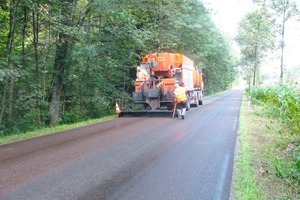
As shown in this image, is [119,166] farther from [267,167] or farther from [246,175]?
[267,167]

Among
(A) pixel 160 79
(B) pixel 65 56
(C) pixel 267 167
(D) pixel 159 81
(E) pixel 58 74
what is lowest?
(C) pixel 267 167

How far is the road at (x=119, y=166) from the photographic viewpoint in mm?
4793

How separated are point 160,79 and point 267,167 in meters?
11.0

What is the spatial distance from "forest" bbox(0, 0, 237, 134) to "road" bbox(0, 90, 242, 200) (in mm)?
3531

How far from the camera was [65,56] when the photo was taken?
1494cm

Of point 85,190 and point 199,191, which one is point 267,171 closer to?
point 199,191

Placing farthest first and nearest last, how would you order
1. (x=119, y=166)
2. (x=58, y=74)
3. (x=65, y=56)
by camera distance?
(x=58, y=74), (x=65, y=56), (x=119, y=166)

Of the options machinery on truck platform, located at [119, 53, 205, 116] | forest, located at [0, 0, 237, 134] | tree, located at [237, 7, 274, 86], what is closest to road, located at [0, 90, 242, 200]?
forest, located at [0, 0, 237, 134]

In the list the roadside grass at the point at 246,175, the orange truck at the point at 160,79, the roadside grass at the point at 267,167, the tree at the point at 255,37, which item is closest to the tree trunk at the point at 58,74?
the orange truck at the point at 160,79

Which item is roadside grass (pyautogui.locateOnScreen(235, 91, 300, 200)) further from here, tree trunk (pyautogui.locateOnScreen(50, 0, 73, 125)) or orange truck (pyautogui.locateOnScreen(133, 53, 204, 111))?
tree trunk (pyautogui.locateOnScreen(50, 0, 73, 125))

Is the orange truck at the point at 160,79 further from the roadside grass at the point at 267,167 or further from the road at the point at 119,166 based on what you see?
the roadside grass at the point at 267,167

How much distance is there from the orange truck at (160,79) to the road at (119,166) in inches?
248

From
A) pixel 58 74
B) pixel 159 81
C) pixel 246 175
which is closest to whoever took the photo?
pixel 246 175

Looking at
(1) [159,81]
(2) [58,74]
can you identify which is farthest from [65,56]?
(1) [159,81]
